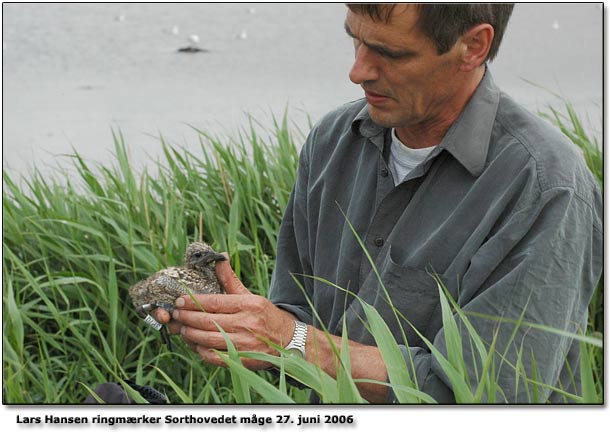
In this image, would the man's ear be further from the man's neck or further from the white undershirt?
the white undershirt

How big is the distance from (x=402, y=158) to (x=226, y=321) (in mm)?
615

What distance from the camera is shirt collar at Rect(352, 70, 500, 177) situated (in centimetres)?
206

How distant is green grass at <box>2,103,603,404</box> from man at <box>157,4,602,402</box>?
0.58m

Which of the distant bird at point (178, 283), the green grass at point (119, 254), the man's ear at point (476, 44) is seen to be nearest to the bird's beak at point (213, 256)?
the distant bird at point (178, 283)

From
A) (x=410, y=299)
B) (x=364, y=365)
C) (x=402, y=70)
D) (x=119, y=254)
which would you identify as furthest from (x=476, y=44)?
(x=119, y=254)

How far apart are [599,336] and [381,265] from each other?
1.04m

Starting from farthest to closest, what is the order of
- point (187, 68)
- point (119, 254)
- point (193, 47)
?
1. point (193, 47)
2. point (187, 68)
3. point (119, 254)

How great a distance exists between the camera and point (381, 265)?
7.22ft

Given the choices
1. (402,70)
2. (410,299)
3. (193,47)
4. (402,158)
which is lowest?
(410,299)

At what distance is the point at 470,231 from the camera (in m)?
2.06

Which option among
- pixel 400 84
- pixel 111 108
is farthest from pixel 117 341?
pixel 111 108

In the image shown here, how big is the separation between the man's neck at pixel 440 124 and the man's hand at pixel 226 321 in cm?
56

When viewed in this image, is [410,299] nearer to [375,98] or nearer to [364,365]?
[364,365]
